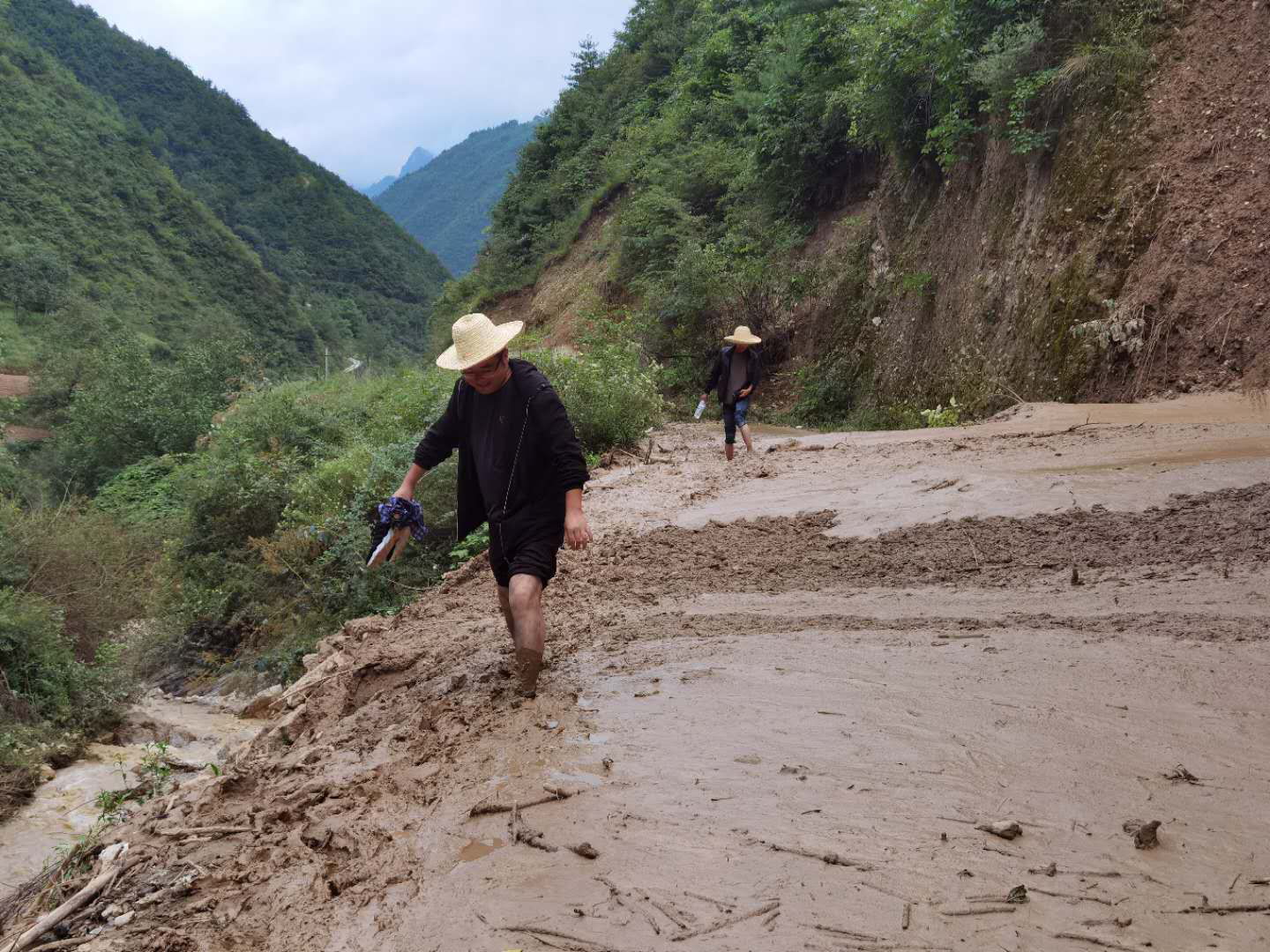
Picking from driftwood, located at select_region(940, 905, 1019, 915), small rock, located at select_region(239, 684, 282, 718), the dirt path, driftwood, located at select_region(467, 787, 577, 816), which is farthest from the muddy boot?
small rock, located at select_region(239, 684, 282, 718)

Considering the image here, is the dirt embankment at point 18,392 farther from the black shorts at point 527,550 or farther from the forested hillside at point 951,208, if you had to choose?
the black shorts at point 527,550

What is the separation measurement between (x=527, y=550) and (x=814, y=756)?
66.2 inches

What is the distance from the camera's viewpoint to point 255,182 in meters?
86.5

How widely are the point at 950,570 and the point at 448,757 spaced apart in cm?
326

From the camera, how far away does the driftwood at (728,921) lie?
2.62m

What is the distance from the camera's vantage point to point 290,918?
3.09 metres

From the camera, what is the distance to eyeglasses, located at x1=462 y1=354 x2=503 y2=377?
453 cm

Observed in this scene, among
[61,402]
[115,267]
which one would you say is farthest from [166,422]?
[115,267]

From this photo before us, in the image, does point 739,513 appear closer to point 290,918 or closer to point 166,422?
point 290,918

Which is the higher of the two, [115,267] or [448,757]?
[115,267]

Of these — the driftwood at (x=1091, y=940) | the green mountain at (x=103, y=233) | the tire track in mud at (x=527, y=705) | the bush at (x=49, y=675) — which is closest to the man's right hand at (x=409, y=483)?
the tire track in mud at (x=527, y=705)

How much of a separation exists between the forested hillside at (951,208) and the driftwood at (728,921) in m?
8.63

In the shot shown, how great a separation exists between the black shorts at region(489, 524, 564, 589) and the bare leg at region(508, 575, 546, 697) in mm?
50

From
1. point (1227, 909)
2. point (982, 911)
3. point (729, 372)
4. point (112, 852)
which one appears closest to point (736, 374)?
point (729, 372)
